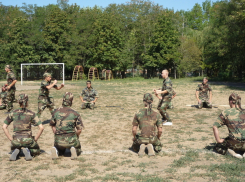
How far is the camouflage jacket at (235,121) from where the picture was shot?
6594 millimetres

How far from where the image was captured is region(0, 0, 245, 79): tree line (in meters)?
47.8

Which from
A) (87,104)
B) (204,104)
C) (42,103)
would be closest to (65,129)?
(42,103)

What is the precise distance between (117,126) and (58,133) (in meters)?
4.48

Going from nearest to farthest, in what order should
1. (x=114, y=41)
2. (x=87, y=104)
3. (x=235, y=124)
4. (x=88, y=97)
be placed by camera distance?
1. (x=235, y=124)
2. (x=88, y=97)
3. (x=87, y=104)
4. (x=114, y=41)

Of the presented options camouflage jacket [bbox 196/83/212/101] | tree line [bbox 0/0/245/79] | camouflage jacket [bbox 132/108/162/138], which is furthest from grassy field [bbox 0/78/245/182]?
tree line [bbox 0/0/245/79]

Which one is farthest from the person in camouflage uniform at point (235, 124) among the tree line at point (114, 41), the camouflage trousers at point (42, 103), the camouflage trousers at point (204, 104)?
the tree line at point (114, 41)

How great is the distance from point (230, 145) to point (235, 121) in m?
0.60

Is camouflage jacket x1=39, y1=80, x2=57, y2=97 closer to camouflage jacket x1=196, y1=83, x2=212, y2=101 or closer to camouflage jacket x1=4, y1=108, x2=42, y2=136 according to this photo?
camouflage jacket x1=4, y1=108, x2=42, y2=136

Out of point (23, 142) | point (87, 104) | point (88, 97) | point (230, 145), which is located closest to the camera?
point (23, 142)

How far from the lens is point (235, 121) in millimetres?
6613

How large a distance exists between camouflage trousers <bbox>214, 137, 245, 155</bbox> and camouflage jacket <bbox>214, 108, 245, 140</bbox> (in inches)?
5.0

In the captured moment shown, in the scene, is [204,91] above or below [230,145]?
above

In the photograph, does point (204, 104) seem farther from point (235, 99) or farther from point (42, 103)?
point (235, 99)

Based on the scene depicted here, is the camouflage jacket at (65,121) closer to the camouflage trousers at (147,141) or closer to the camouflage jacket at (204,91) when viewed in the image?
the camouflage trousers at (147,141)
